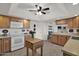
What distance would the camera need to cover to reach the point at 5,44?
1.59 metres

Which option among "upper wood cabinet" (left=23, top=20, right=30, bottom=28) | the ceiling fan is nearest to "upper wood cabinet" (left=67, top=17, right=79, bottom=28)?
the ceiling fan

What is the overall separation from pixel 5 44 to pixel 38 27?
69cm

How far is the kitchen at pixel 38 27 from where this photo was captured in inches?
56.2

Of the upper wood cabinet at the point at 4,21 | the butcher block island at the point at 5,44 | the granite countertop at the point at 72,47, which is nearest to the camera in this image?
the granite countertop at the point at 72,47

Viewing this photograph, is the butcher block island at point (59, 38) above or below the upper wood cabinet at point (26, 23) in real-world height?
below

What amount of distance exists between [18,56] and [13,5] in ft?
2.85

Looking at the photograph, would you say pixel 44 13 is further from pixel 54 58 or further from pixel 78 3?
pixel 54 58

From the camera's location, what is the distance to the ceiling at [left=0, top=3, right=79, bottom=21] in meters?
1.43

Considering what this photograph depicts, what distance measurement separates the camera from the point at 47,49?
1.48 metres

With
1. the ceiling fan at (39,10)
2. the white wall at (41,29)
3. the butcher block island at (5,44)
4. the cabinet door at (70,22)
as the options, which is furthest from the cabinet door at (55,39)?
the butcher block island at (5,44)

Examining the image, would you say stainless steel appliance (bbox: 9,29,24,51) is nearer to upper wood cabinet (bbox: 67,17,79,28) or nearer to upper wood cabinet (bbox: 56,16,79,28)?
upper wood cabinet (bbox: 56,16,79,28)

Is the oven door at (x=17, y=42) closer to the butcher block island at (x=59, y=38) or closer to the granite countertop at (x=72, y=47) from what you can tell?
the butcher block island at (x=59, y=38)

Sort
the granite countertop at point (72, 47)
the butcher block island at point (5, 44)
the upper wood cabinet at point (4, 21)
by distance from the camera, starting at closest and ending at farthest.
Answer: the granite countertop at point (72, 47) → the upper wood cabinet at point (4, 21) → the butcher block island at point (5, 44)

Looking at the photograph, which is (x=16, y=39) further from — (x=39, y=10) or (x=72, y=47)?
(x=72, y=47)
